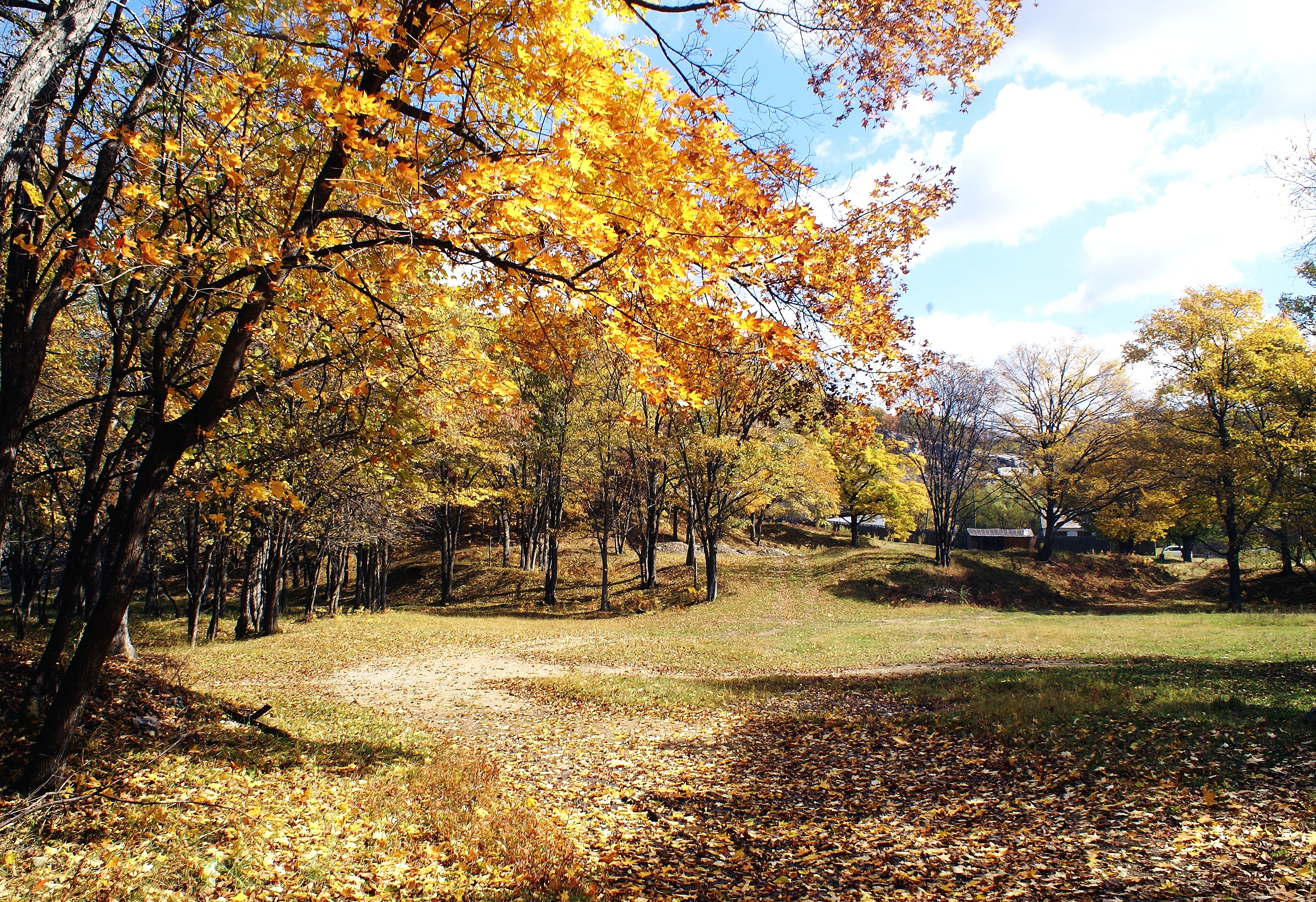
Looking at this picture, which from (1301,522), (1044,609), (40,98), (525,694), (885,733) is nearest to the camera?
(40,98)

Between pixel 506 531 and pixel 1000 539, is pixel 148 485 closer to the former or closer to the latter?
pixel 506 531

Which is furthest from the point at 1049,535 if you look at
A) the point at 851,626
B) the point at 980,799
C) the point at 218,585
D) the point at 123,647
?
the point at 123,647

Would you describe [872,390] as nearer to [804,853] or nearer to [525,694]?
[804,853]

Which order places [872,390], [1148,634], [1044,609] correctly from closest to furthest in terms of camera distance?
[872,390] → [1148,634] → [1044,609]

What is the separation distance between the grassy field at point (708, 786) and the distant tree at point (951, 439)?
21.9 metres

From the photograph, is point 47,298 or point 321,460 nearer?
point 47,298

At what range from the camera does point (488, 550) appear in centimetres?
4122

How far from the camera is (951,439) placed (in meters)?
37.3

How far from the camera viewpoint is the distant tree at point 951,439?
116 ft

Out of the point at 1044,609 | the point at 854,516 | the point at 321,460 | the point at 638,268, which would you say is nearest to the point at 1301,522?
the point at 1044,609

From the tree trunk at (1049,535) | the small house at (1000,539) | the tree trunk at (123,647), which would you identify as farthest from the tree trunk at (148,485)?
the small house at (1000,539)

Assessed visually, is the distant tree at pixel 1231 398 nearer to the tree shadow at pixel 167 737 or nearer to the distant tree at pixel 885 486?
the distant tree at pixel 885 486

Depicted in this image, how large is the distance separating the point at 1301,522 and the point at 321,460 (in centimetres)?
3352

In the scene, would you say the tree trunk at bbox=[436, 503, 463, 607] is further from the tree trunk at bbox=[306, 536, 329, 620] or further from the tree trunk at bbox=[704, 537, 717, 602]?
the tree trunk at bbox=[704, 537, 717, 602]
